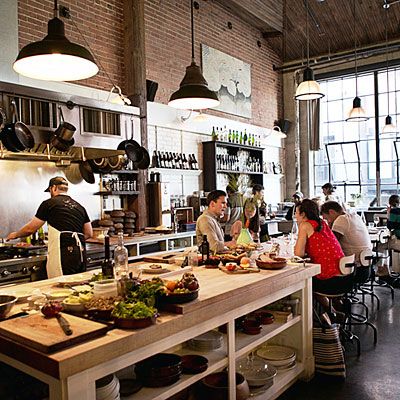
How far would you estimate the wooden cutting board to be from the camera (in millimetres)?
1829

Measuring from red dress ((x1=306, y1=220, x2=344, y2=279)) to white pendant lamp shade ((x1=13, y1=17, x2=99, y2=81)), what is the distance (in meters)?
2.52

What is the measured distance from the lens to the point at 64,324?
6.57ft

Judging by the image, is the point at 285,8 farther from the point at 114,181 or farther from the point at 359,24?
the point at 114,181

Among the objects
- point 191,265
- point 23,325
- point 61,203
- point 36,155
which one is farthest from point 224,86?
point 23,325

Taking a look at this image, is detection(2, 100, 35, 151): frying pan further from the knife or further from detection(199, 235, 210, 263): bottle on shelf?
the knife

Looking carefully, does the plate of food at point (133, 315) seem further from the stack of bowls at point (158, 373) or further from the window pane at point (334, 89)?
the window pane at point (334, 89)

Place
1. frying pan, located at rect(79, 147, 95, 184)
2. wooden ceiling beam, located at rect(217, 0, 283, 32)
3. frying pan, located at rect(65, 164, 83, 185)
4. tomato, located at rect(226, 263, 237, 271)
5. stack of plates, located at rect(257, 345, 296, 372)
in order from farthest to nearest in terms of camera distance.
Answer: wooden ceiling beam, located at rect(217, 0, 283, 32) → frying pan, located at rect(79, 147, 95, 184) → frying pan, located at rect(65, 164, 83, 185) → stack of plates, located at rect(257, 345, 296, 372) → tomato, located at rect(226, 263, 237, 271)

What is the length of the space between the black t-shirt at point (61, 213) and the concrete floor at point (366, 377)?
2637 mm

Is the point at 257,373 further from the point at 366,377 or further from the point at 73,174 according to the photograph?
the point at 73,174

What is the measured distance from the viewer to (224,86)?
9.53 m

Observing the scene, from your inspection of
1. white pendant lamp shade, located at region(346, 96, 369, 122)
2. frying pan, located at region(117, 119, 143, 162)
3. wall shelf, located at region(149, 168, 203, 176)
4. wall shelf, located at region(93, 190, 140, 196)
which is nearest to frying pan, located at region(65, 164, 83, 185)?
wall shelf, located at region(93, 190, 140, 196)

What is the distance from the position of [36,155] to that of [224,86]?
5207 millimetres

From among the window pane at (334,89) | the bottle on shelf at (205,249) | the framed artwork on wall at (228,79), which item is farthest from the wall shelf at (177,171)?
the window pane at (334,89)

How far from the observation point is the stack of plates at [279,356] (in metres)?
3.50
